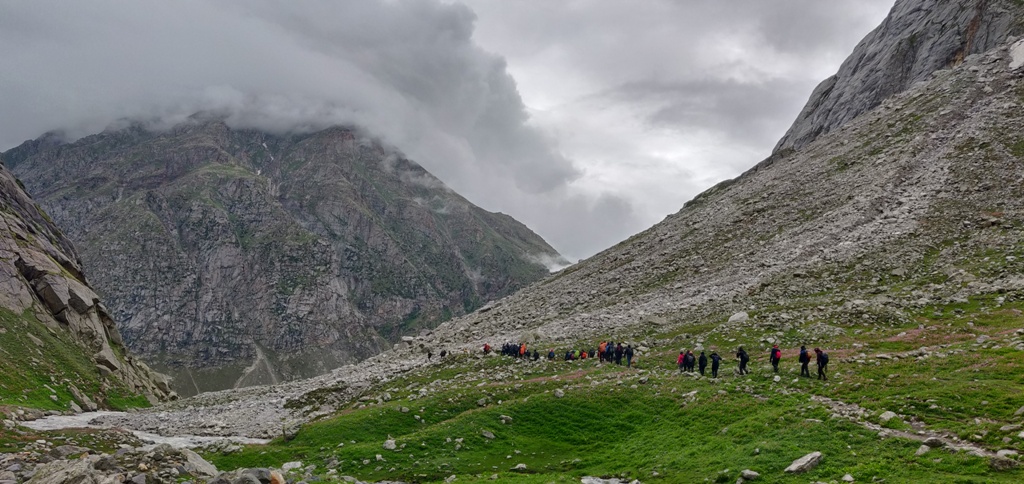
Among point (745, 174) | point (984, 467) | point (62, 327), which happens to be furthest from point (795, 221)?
point (62, 327)

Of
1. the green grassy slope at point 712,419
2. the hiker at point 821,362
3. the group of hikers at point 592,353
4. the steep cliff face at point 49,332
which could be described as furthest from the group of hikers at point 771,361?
the steep cliff face at point 49,332

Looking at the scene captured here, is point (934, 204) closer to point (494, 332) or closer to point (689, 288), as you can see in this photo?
point (689, 288)

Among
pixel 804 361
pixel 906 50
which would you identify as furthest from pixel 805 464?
pixel 906 50

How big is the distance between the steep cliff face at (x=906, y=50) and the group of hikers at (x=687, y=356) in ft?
349

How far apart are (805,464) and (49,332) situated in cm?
9101

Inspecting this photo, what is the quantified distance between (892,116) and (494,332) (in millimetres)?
79373

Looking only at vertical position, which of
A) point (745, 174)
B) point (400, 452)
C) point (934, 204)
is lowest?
point (400, 452)

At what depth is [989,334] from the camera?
34.3 meters

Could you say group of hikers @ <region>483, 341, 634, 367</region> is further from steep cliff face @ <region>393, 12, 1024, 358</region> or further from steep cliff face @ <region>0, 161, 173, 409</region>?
steep cliff face @ <region>0, 161, 173, 409</region>

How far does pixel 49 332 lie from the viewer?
72.6 metres

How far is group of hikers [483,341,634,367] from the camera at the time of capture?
45.8 metres

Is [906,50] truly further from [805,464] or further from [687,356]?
[805,464]

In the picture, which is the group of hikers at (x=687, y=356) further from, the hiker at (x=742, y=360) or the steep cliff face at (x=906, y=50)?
the steep cliff face at (x=906, y=50)

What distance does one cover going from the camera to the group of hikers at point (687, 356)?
3209 centimetres
